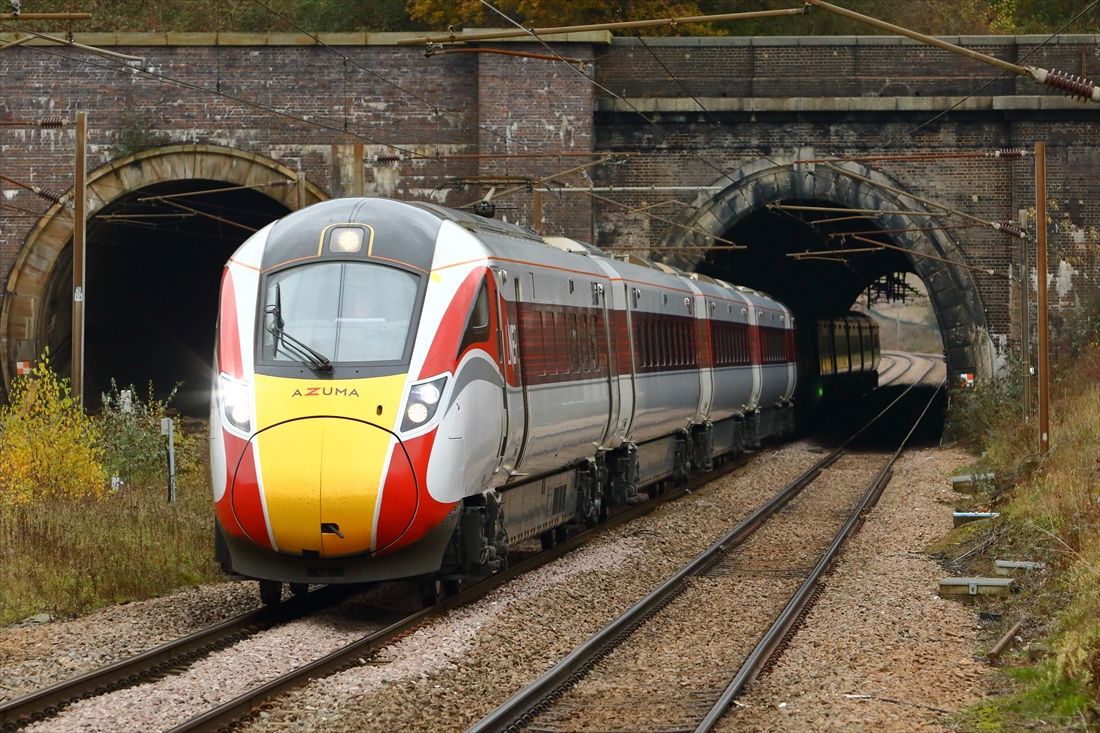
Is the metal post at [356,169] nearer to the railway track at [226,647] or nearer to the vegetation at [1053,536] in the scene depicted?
the vegetation at [1053,536]

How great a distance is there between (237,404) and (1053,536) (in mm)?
6440

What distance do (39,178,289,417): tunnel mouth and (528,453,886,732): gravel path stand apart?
18.6 meters

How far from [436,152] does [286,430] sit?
21.4m

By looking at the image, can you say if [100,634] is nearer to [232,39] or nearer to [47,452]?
[47,452]

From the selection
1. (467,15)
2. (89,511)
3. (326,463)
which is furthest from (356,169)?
(326,463)

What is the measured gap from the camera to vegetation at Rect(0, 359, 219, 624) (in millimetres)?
12766

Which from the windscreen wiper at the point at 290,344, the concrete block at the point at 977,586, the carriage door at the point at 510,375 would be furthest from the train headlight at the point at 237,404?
the concrete block at the point at 977,586

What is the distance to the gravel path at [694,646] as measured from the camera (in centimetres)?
920

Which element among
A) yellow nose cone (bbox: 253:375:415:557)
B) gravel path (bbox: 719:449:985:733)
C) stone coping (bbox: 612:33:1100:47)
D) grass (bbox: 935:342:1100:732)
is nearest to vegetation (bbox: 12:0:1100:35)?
stone coping (bbox: 612:33:1100:47)

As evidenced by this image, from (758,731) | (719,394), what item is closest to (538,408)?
(758,731)

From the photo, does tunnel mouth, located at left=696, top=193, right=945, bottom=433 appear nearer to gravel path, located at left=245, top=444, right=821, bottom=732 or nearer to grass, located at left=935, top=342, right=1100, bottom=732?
grass, located at left=935, top=342, right=1100, bottom=732

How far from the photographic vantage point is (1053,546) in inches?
550

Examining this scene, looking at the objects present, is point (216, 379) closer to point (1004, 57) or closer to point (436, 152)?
point (436, 152)

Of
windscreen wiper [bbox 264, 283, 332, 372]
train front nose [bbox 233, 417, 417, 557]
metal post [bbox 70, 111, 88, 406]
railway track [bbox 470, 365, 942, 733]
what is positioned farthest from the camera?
metal post [bbox 70, 111, 88, 406]
